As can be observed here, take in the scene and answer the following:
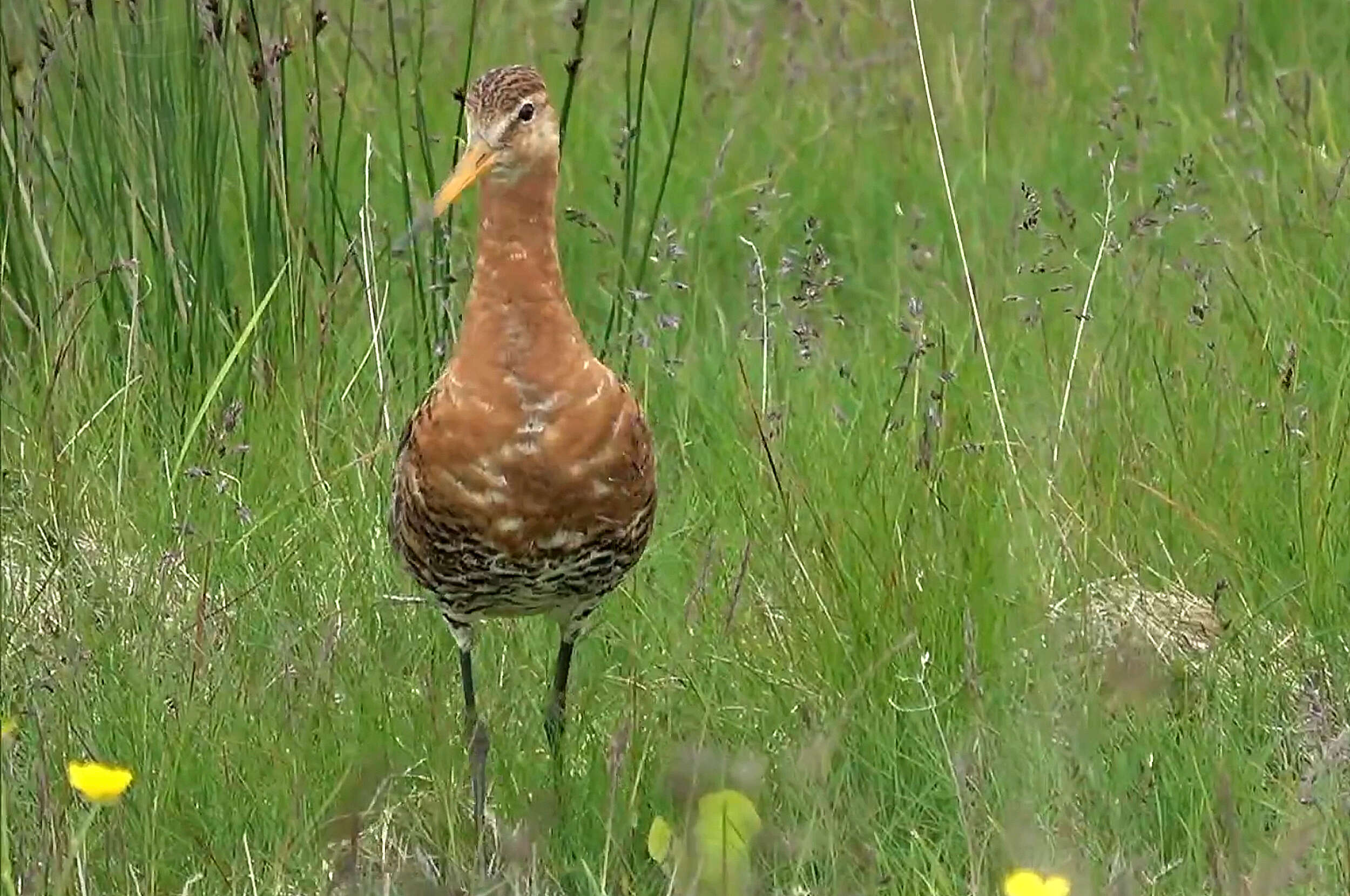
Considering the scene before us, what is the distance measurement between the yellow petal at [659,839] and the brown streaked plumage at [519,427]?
41cm

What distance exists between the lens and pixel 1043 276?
5.12m

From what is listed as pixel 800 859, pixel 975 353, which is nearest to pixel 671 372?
pixel 975 353

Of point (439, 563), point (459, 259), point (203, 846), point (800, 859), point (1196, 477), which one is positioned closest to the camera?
point (800, 859)

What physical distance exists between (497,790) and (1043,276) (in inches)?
83.9

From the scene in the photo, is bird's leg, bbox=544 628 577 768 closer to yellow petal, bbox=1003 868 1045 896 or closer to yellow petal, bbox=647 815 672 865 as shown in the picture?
yellow petal, bbox=647 815 672 865

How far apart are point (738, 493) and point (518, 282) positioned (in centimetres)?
80

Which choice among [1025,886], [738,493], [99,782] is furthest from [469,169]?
[1025,886]

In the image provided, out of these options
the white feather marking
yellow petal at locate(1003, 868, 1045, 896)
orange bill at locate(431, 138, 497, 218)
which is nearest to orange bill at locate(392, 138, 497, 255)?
orange bill at locate(431, 138, 497, 218)

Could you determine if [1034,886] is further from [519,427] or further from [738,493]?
[738,493]

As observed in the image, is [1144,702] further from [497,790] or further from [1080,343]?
[1080,343]

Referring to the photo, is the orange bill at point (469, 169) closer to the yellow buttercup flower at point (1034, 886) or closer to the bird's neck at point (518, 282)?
the bird's neck at point (518, 282)

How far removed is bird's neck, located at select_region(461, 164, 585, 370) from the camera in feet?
11.0

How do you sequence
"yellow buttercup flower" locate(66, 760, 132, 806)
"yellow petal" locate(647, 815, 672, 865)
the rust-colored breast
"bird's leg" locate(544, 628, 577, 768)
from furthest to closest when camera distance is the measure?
1. "bird's leg" locate(544, 628, 577, 768)
2. the rust-colored breast
3. "yellow petal" locate(647, 815, 672, 865)
4. "yellow buttercup flower" locate(66, 760, 132, 806)

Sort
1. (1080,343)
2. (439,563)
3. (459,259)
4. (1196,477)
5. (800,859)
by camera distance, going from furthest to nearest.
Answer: (459,259) → (1080,343) → (1196,477) → (439,563) → (800,859)
